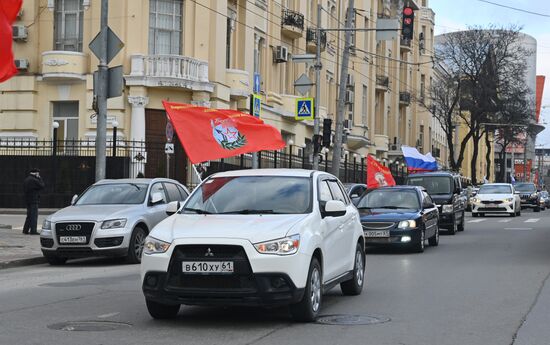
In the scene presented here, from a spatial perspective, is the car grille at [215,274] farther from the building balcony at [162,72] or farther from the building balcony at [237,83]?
the building balcony at [237,83]

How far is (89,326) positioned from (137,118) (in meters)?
24.1

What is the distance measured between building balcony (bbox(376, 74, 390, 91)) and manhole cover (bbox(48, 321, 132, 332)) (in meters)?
52.9

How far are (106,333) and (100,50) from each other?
42.0 feet

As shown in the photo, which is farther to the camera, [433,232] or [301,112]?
[301,112]

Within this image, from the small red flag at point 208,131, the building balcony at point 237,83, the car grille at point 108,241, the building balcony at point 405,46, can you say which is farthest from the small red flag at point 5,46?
the building balcony at point 405,46

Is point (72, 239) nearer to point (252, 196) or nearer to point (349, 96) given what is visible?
point (252, 196)

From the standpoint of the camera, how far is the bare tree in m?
69.2

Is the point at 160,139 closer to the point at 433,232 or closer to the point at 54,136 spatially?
the point at 54,136

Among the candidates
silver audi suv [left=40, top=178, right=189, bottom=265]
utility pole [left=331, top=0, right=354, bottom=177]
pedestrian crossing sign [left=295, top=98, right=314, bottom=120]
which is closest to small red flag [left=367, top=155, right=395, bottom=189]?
utility pole [left=331, top=0, right=354, bottom=177]

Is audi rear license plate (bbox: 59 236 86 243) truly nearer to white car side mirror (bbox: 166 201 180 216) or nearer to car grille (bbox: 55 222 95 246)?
car grille (bbox: 55 222 95 246)

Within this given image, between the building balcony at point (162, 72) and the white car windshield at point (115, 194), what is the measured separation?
1528 centimetres

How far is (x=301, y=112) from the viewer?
3241 cm

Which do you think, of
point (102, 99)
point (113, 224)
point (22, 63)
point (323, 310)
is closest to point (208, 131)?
point (102, 99)

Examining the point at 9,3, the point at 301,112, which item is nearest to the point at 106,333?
the point at 9,3
